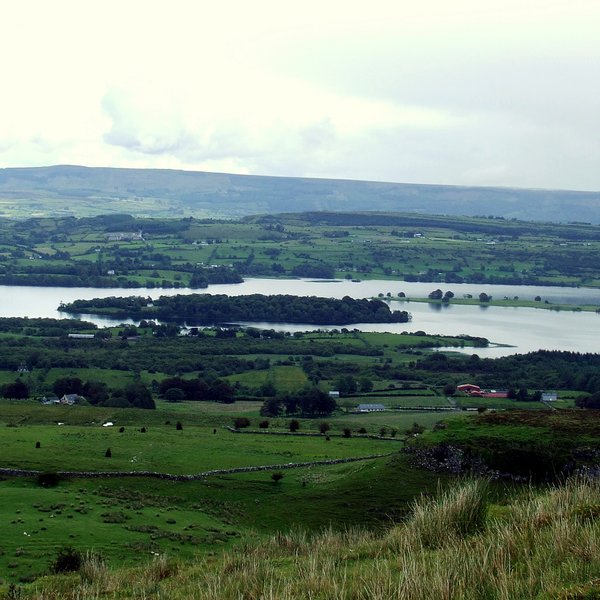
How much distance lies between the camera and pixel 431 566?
1438 centimetres

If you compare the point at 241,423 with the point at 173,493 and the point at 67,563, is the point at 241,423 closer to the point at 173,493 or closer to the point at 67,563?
the point at 173,493

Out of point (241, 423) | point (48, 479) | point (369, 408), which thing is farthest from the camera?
point (369, 408)

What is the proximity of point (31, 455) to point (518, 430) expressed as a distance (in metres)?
19.8

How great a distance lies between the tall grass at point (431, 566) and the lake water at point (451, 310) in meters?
88.1

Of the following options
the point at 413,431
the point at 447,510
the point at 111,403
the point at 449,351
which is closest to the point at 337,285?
the point at 449,351

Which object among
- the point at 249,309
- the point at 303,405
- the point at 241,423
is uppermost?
the point at 241,423

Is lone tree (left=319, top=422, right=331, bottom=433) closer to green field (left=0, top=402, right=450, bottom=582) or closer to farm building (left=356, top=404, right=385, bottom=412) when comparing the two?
green field (left=0, top=402, right=450, bottom=582)

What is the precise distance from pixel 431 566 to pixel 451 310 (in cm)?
13483

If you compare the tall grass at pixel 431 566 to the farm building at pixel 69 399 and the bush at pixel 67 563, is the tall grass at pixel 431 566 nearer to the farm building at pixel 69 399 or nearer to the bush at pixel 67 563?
the bush at pixel 67 563

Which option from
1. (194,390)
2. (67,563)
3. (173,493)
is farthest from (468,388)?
(67,563)

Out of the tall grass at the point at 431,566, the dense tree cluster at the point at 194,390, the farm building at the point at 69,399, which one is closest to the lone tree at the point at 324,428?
the dense tree cluster at the point at 194,390

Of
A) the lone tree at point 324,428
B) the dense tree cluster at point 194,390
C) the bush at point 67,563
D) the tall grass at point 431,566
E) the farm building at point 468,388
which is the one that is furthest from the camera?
the farm building at point 468,388

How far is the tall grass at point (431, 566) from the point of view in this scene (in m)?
12.8

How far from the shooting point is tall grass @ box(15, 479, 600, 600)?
1279 cm
